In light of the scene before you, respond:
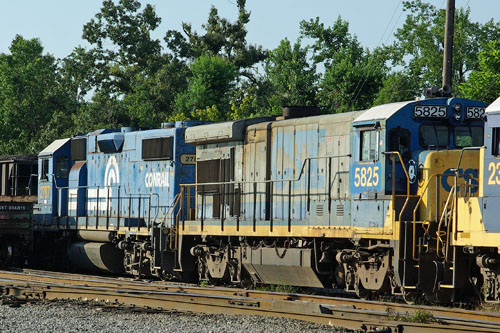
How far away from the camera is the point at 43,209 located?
23.5m

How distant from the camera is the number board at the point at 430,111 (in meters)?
12.7

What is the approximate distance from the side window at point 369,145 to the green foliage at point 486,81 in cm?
1703

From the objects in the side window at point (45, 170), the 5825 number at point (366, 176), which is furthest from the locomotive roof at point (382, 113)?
the side window at point (45, 170)

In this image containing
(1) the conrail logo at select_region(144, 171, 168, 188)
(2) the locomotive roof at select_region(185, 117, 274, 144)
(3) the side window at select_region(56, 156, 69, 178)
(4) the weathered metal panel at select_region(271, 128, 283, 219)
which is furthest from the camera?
(3) the side window at select_region(56, 156, 69, 178)

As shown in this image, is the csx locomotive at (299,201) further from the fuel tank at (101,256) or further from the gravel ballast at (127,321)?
A: the gravel ballast at (127,321)

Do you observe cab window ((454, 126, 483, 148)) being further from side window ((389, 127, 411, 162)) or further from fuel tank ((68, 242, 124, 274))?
fuel tank ((68, 242, 124, 274))

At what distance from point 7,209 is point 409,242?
1321 centimetres

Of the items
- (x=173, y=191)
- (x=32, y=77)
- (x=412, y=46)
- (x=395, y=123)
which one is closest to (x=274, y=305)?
(x=395, y=123)

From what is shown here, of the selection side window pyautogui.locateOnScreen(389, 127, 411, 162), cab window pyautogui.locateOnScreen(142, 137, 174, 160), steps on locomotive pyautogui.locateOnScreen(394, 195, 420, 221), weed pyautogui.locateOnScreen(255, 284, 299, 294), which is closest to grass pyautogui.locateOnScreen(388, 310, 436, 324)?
steps on locomotive pyautogui.locateOnScreen(394, 195, 420, 221)

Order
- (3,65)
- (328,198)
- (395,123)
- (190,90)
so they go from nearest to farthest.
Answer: (395,123)
(328,198)
(190,90)
(3,65)

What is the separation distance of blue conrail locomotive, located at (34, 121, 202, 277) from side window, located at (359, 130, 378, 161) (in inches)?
236

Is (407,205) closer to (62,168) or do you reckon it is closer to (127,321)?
(127,321)

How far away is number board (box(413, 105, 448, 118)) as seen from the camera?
12680 mm

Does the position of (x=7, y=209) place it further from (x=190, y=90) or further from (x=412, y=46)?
(x=412, y=46)
